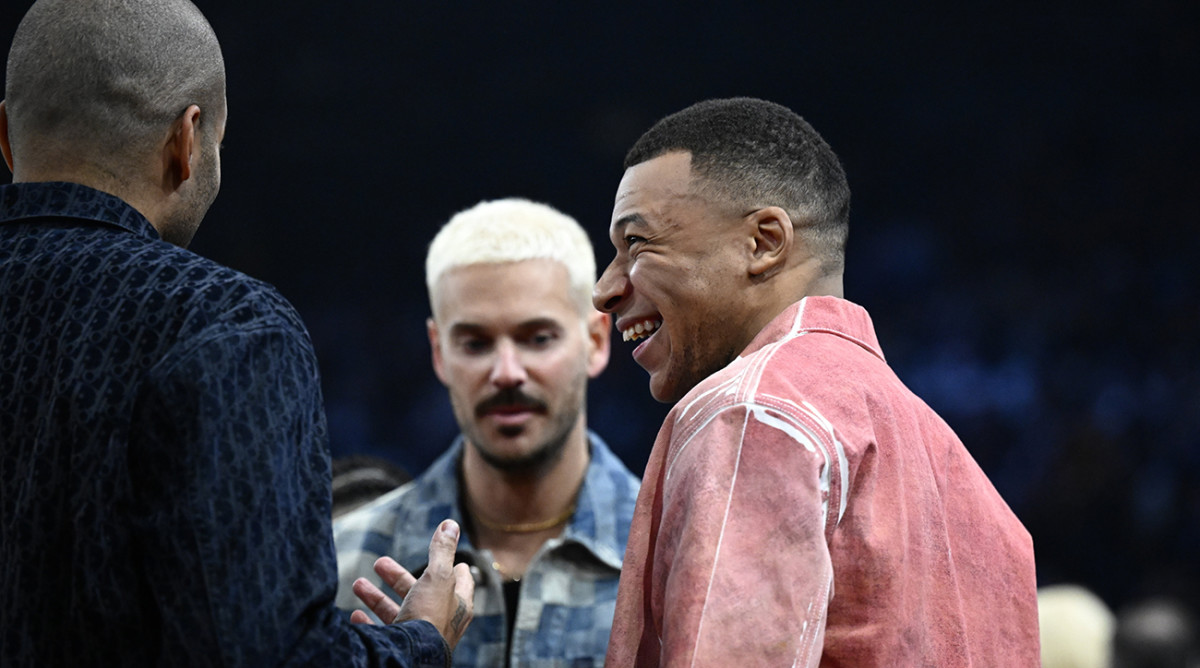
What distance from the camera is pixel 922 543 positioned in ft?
3.99

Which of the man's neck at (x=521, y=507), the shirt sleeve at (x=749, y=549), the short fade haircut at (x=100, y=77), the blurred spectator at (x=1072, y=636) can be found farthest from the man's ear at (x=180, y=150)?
the blurred spectator at (x=1072, y=636)

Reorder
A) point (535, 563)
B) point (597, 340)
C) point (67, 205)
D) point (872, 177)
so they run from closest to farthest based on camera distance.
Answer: point (67, 205) < point (535, 563) < point (597, 340) < point (872, 177)

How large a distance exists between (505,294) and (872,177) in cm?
282

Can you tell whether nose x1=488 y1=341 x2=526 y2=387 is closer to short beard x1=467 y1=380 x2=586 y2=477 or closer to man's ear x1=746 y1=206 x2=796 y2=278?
short beard x1=467 y1=380 x2=586 y2=477

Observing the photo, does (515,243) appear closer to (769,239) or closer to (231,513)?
(769,239)

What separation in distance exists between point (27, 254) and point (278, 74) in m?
4.04

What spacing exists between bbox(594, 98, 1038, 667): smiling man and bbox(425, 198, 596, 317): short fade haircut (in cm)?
84

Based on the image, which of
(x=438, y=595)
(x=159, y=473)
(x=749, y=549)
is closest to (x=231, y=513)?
(x=159, y=473)

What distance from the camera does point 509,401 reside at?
2.29 meters

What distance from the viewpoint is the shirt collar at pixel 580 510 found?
7.52 ft

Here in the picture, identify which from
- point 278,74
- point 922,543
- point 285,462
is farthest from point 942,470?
point 278,74

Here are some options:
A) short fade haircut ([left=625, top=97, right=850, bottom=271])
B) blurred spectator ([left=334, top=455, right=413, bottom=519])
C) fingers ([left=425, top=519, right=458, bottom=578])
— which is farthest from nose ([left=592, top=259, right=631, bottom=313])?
blurred spectator ([left=334, top=455, right=413, bottom=519])

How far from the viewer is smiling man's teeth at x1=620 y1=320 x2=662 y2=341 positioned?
58.4 inches

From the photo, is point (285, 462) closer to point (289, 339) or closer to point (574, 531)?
point (289, 339)
